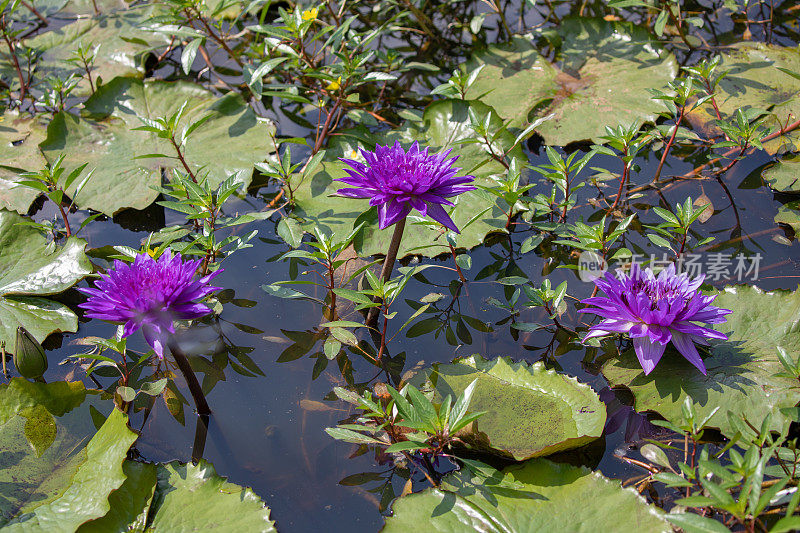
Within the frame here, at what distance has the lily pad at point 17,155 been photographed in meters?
3.56

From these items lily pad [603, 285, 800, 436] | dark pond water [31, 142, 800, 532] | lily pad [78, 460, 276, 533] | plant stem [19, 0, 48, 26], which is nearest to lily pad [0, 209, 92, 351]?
dark pond water [31, 142, 800, 532]

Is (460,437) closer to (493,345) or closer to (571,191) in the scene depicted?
(493,345)

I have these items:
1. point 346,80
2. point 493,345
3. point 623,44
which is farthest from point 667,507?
point 623,44

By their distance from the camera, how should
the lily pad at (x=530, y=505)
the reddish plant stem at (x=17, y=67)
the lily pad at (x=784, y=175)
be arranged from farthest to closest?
the reddish plant stem at (x=17, y=67) < the lily pad at (x=784, y=175) < the lily pad at (x=530, y=505)

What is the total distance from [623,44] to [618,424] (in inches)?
113

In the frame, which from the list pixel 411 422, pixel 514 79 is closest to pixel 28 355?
pixel 411 422

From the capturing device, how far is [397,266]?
3.21 m

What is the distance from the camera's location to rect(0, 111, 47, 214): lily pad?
356 cm

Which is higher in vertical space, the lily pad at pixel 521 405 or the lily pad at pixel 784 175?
the lily pad at pixel 784 175

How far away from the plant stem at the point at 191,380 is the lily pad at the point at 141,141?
4.14ft

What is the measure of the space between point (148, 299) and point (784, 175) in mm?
3290

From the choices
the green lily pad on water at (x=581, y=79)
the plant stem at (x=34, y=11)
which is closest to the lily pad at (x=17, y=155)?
the plant stem at (x=34, y=11)

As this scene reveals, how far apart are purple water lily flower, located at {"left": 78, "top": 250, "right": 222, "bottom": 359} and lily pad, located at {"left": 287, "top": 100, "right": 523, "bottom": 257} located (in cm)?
91

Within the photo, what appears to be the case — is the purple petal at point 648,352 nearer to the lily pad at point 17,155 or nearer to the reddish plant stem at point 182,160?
the reddish plant stem at point 182,160
